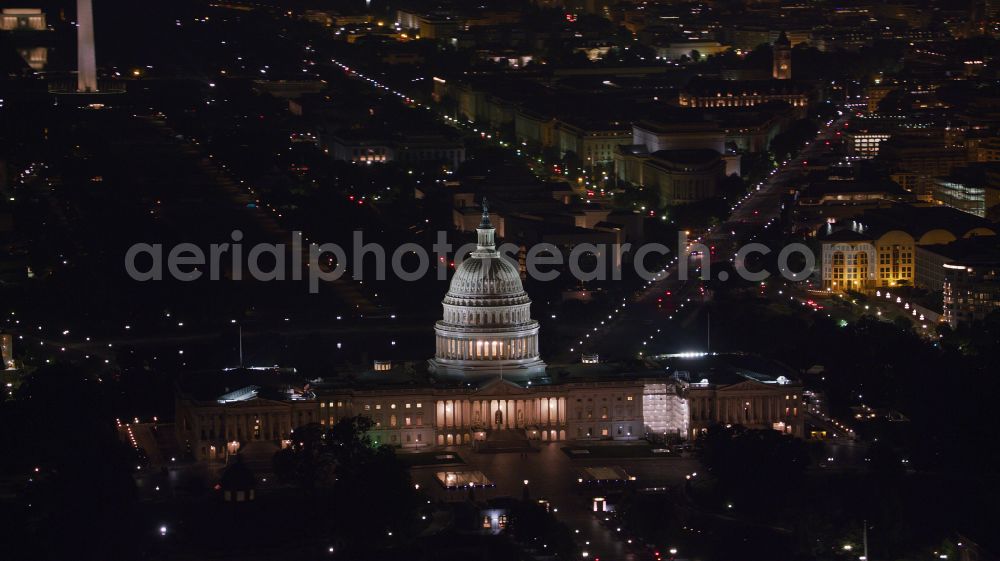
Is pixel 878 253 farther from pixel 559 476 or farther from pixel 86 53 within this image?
pixel 86 53

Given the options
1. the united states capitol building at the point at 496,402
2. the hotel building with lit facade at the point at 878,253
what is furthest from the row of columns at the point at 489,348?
the hotel building with lit facade at the point at 878,253

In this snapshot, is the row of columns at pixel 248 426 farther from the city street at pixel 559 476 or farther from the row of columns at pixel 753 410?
the row of columns at pixel 753 410

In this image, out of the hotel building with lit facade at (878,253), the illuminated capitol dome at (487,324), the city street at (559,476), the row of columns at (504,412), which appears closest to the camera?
the city street at (559,476)

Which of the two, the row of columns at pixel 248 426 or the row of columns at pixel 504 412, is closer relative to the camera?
the row of columns at pixel 248 426

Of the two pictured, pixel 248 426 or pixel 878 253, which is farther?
pixel 878 253

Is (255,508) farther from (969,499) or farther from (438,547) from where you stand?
(969,499)

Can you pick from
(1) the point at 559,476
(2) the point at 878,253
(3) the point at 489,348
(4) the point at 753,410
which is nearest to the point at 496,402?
(3) the point at 489,348

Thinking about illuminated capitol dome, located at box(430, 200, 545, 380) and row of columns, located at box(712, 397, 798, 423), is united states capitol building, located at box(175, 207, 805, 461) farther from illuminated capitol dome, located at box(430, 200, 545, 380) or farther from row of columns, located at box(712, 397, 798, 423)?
illuminated capitol dome, located at box(430, 200, 545, 380)

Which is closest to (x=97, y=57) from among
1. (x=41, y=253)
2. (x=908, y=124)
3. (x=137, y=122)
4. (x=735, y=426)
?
(x=137, y=122)
